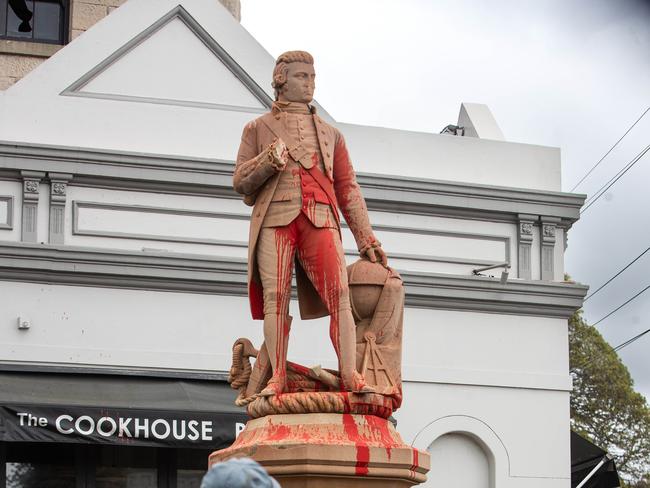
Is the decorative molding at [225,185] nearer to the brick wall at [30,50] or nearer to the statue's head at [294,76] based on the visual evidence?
the brick wall at [30,50]

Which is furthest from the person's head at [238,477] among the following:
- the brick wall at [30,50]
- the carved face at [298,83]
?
the brick wall at [30,50]

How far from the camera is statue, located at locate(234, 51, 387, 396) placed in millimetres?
9797

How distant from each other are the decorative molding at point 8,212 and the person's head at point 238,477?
11408 millimetres

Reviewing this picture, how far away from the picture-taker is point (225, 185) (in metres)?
16.5

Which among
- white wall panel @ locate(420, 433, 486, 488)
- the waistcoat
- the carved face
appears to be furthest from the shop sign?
the carved face

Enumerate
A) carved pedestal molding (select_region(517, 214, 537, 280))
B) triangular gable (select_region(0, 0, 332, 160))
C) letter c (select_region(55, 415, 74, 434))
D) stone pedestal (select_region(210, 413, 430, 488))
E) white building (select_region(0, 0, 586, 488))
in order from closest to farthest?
stone pedestal (select_region(210, 413, 430, 488)), letter c (select_region(55, 415, 74, 434)), white building (select_region(0, 0, 586, 488)), triangular gable (select_region(0, 0, 332, 160)), carved pedestal molding (select_region(517, 214, 537, 280))

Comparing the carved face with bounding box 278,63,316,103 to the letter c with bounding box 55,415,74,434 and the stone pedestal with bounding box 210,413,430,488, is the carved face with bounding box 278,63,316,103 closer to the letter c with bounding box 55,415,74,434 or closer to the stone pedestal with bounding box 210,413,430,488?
the stone pedestal with bounding box 210,413,430,488

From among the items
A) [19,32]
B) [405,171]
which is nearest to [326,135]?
[405,171]

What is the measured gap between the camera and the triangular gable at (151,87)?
16469 millimetres

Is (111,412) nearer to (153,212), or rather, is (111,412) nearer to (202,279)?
(202,279)

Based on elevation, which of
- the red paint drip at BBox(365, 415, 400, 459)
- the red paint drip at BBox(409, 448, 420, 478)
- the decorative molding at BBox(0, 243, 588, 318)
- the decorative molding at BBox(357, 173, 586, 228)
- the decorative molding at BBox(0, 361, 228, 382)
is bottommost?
the red paint drip at BBox(409, 448, 420, 478)

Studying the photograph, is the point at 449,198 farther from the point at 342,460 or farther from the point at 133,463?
the point at 342,460

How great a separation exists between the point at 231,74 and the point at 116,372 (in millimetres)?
3656

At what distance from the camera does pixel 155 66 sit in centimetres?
1692
